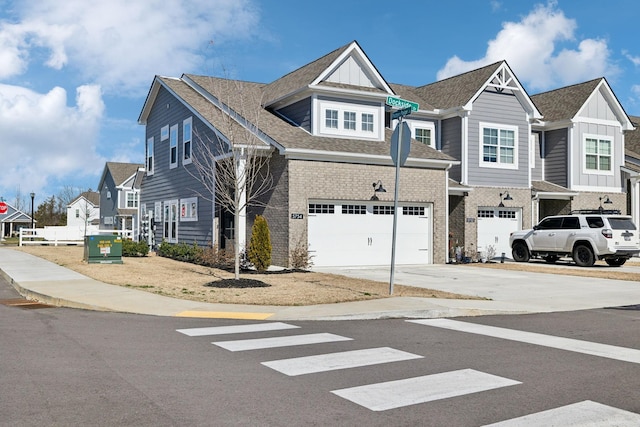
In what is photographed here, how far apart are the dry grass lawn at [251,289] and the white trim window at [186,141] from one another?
682cm

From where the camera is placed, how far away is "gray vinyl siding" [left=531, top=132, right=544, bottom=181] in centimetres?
2973

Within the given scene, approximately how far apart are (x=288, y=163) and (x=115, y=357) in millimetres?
13611

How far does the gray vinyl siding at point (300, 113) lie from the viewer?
2276 cm

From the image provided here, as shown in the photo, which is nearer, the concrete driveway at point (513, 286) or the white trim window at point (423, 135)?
the concrete driveway at point (513, 286)

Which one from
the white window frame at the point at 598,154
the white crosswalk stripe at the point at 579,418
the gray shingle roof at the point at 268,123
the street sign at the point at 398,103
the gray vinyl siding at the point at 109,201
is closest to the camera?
the white crosswalk stripe at the point at 579,418

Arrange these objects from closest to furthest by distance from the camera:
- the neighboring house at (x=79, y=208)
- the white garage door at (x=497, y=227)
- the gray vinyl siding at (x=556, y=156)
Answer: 1. the white garage door at (x=497, y=227)
2. the gray vinyl siding at (x=556, y=156)
3. the neighboring house at (x=79, y=208)

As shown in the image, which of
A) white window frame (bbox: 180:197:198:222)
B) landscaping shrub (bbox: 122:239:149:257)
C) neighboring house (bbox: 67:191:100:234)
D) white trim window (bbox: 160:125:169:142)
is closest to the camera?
white window frame (bbox: 180:197:198:222)

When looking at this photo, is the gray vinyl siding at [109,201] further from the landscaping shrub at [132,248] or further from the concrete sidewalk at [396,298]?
the concrete sidewalk at [396,298]

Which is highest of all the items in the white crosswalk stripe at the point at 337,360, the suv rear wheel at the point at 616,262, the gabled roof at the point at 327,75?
the gabled roof at the point at 327,75

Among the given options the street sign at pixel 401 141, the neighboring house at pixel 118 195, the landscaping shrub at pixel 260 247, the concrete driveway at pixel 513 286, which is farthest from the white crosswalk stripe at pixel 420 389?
the neighboring house at pixel 118 195

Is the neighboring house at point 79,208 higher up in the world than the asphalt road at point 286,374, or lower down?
higher up

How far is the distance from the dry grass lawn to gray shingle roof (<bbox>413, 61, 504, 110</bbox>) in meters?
11.9

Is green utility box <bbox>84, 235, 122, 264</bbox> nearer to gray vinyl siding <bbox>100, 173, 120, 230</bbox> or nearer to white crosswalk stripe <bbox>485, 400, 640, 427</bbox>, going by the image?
white crosswalk stripe <bbox>485, 400, 640, 427</bbox>

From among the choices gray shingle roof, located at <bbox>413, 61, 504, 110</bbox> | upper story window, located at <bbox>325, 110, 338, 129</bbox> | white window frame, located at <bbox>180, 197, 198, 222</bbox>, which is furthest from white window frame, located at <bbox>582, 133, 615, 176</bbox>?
white window frame, located at <bbox>180, 197, 198, 222</bbox>
